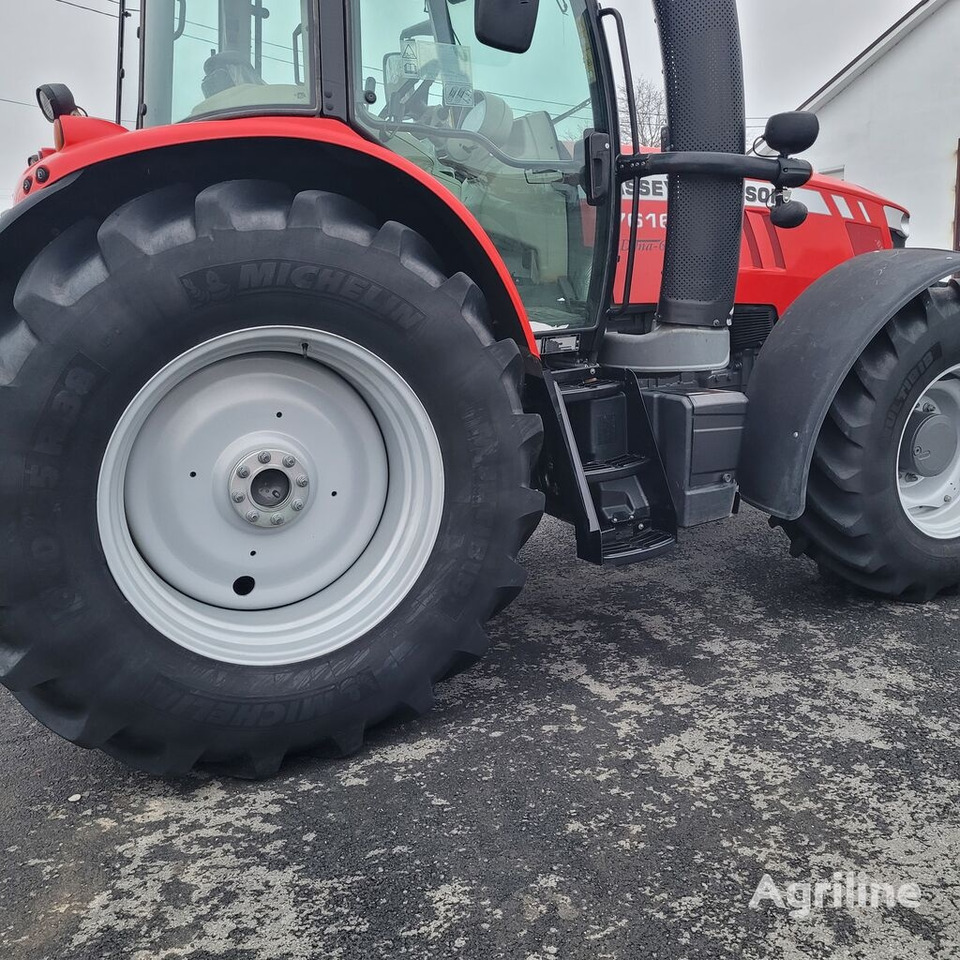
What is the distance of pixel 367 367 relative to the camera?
2.27 meters

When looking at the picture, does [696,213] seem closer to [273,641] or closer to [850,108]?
[273,641]

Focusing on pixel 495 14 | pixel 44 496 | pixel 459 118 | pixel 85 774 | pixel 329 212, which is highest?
pixel 495 14

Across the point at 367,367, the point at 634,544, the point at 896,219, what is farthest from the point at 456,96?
the point at 896,219

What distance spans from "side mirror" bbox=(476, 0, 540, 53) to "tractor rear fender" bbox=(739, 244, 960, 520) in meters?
1.36

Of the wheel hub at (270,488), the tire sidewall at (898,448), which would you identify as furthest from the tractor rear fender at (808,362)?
the wheel hub at (270,488)

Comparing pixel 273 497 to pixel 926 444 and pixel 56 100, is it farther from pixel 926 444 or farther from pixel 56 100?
pixel 926 444

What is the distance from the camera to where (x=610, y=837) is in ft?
6.27

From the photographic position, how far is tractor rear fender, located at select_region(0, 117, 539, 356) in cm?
206

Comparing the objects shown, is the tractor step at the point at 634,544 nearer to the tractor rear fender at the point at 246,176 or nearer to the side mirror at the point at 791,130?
the tractor rear fender at the point at 246,176

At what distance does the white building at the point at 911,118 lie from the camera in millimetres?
15438

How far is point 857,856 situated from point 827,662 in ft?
3.33

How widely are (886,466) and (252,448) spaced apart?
206cm

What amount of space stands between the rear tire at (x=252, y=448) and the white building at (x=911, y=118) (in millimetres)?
15141

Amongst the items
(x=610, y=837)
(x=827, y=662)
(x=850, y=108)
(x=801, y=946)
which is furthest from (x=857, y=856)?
(x=850, y=108)
